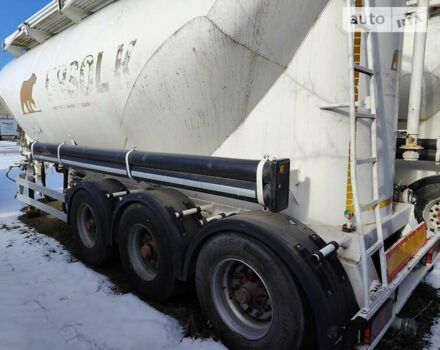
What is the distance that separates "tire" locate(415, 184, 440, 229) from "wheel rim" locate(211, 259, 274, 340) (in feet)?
10.5

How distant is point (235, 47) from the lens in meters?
2.68

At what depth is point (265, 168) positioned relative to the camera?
2422mm

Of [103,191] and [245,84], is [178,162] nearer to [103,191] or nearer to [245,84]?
[245,84]

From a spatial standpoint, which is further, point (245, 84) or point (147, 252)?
point (147, 252)

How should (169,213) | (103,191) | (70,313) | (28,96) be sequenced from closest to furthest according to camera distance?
(169,213)
(70,313)
(103,191)
(28,96)

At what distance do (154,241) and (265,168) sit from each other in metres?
1.42

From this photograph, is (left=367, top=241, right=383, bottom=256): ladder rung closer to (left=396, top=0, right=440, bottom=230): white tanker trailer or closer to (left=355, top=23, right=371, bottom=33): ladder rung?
(left=355, top=23, right=371, bottom=33): ladder rung

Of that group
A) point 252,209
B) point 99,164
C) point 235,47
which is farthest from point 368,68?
point 99,164

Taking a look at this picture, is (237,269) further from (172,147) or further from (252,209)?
(172,147)

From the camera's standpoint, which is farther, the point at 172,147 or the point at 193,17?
the point at 172,147

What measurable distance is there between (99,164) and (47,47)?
2465mm

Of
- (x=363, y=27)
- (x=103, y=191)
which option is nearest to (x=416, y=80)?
(x=363, y=27)

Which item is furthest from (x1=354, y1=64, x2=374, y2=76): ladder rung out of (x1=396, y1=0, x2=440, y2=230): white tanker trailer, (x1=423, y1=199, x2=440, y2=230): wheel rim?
(x1=423, y1=199, x2=440, y2=230): wheel rim

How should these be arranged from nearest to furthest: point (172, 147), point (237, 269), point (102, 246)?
point (237, 269) → point (172, 147) → point (102, 246)
